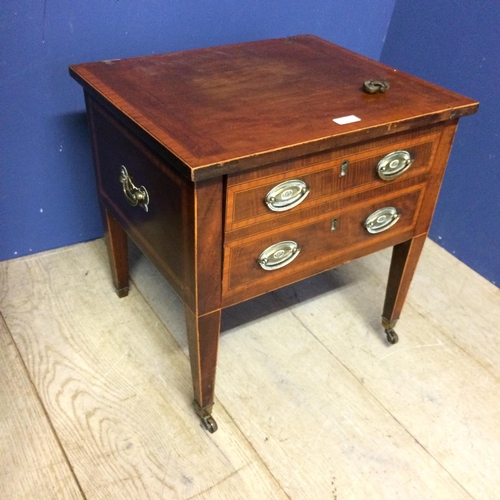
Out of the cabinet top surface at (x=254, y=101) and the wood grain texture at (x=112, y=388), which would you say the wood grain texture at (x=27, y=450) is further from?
the cabinet top surface at (x=254, y=101)

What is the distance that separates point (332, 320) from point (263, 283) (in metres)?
0.45

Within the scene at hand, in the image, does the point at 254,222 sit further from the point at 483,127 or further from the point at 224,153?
the point at 483,127

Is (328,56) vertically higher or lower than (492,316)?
higher

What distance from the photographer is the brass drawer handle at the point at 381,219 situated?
0.99m

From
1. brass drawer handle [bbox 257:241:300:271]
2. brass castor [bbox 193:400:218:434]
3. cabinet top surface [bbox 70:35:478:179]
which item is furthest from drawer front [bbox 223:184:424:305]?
brass castor [bbox 193:400:218:434]

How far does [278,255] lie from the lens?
907 mm

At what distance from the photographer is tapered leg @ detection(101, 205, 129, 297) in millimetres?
1198

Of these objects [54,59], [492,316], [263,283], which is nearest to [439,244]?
[492,316]

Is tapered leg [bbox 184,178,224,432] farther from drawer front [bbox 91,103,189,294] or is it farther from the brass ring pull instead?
the brass ring pull

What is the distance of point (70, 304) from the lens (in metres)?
1.30

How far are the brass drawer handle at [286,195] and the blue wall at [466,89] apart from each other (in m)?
0.80

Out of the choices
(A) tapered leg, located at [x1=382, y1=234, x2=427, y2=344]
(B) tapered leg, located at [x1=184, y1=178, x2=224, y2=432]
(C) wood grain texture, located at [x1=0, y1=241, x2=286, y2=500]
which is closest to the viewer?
(B) tapered leg, located at [x1=184, y1=178, x2=224, y2=432]

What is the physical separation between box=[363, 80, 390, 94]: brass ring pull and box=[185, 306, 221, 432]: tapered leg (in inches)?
18.6

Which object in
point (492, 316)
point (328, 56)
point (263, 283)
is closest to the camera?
point (263, 283)
